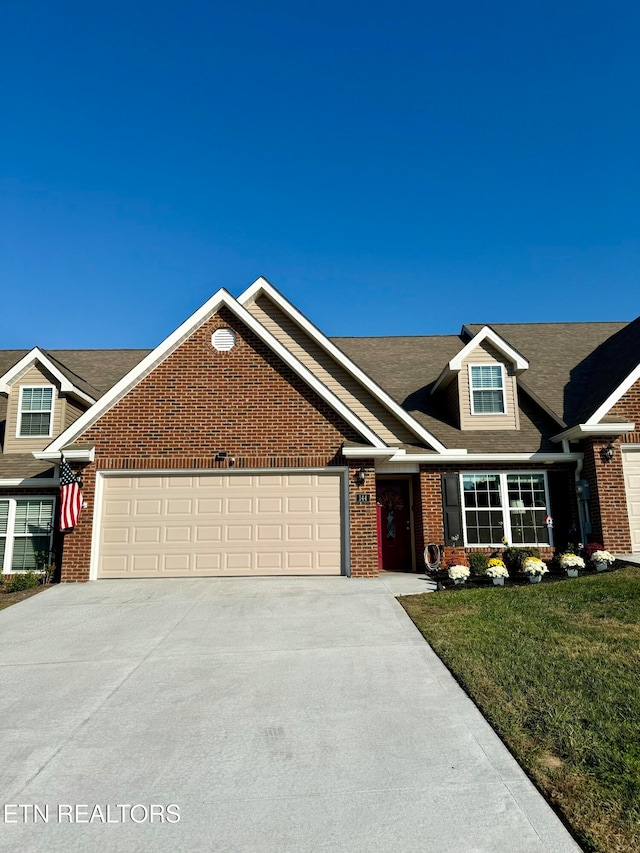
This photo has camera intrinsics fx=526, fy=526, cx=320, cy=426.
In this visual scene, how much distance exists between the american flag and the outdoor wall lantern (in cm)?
614

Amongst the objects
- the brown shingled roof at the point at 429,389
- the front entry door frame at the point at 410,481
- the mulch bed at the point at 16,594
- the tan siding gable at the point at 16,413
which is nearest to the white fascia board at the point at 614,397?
the brown shingled roof at the point at 429,389

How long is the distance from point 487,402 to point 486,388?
0.39 m

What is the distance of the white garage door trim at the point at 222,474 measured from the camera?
1173 cm

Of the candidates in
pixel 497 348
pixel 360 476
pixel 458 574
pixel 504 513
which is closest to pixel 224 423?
pixel 360 476

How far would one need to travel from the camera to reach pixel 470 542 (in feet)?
43.7

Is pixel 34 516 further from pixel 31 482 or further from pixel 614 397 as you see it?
pixel 614 397

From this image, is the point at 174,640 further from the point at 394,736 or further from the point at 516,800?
the point at 516,800

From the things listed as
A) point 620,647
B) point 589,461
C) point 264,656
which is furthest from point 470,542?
point 264,656

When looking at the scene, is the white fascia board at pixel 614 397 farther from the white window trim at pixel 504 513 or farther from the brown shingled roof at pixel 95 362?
the brown shingled roof at pixel 95 362

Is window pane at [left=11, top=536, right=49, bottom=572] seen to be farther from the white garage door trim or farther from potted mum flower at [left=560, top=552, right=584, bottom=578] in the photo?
potted mum flower at [left=560, top=552, right=584, bottom=578]

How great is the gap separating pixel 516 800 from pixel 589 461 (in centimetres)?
1086

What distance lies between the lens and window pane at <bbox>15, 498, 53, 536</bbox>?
43.2 ft

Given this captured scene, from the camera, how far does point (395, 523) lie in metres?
14.3

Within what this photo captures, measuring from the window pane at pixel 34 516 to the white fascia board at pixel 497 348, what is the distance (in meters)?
11.1
